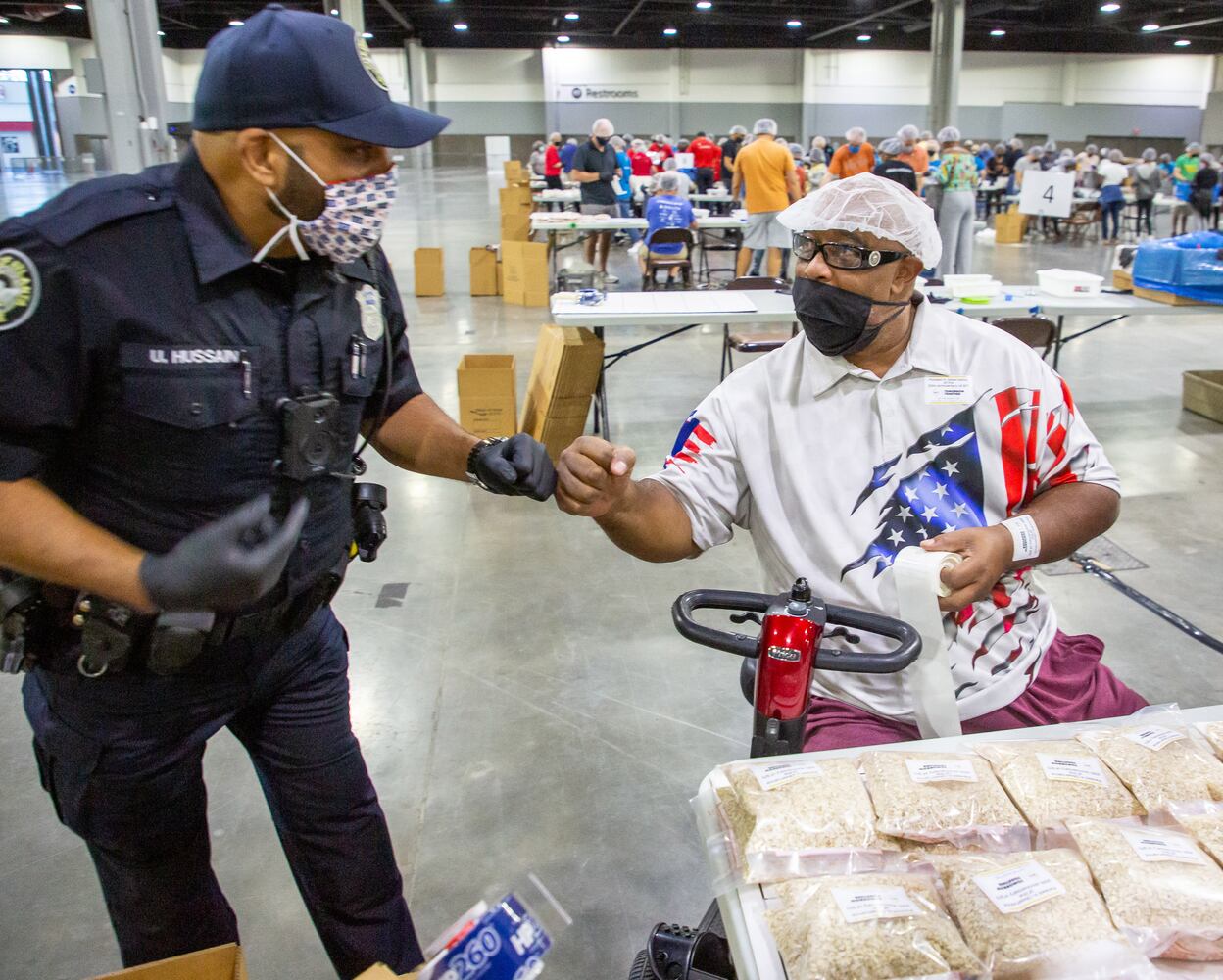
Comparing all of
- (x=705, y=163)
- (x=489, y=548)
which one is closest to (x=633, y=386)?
(x=489, y=548)

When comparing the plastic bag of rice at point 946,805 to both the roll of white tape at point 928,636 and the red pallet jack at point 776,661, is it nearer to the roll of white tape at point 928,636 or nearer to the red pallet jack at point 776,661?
the red pallet jack at point 776,661

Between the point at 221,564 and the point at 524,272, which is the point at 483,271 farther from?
the point at 221,564

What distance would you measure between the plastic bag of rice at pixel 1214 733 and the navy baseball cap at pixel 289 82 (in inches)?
53.4

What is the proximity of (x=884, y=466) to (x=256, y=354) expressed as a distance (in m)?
1.08

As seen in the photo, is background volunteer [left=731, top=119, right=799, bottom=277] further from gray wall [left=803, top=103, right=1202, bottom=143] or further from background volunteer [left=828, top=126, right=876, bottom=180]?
gray wall [left=803, top=103, right=1202, bottom=143]

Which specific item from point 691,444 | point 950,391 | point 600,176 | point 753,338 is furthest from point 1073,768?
point 600,176

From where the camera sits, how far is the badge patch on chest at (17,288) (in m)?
1.07

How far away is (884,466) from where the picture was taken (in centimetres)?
169

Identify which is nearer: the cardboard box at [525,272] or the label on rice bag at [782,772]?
the label on rice bag at [782,772]

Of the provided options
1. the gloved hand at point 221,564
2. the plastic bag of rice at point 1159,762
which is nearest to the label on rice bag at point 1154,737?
the plastic bag of rice at point 1159,762

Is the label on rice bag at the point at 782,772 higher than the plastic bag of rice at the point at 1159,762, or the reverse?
the label on rice bag at the point at 782,772

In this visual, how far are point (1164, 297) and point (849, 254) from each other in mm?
4642

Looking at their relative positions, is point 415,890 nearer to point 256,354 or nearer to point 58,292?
point 256,354

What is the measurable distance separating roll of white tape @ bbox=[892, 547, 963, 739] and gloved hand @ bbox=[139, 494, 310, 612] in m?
0.92
